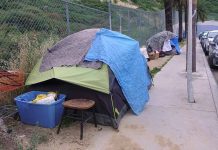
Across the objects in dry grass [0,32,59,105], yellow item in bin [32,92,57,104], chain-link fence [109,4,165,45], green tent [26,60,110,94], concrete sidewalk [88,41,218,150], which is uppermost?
chain-link fence [109,4,165,45]

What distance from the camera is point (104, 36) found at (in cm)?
668

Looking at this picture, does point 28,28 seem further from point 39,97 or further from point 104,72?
point 104,72

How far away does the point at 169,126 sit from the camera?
592cm

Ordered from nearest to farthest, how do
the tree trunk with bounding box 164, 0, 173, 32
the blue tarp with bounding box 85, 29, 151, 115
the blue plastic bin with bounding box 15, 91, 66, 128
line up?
1. the blue plastic bin with bounding box 15, 91, 66, 128
2. the blue tarp with bounding box 85, 29, 151, 115
3. the tree trunk with bounding box 164, 0, 173, 32

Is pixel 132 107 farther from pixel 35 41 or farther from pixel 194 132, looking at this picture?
pixel 35 41

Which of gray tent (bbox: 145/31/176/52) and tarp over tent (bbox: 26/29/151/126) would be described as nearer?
tarp over tent (bbox: 26/29/151/126)

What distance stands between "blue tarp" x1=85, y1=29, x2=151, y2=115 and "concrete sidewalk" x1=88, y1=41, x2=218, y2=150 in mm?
304

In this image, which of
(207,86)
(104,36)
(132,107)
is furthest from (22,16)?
(207,86)

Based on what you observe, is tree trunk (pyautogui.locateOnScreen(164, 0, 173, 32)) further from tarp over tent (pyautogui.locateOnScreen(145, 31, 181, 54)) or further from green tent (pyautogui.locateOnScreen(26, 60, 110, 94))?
green tent (pyautogui.locateOnScreen(26, 60, 110, 94))

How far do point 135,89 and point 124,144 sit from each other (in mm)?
1751

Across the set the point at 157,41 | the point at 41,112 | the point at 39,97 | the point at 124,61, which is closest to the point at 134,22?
the point at 157,41

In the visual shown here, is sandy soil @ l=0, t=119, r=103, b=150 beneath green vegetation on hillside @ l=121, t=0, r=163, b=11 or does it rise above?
beneath

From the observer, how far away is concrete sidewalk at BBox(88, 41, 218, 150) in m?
Result: 5.14

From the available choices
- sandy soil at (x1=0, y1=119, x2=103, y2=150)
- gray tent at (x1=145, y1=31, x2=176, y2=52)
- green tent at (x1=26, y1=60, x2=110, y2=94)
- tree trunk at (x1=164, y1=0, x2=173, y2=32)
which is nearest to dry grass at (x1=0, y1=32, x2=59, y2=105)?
sandy soil at (x1=0, y1=119, x2=103, y2=150)
